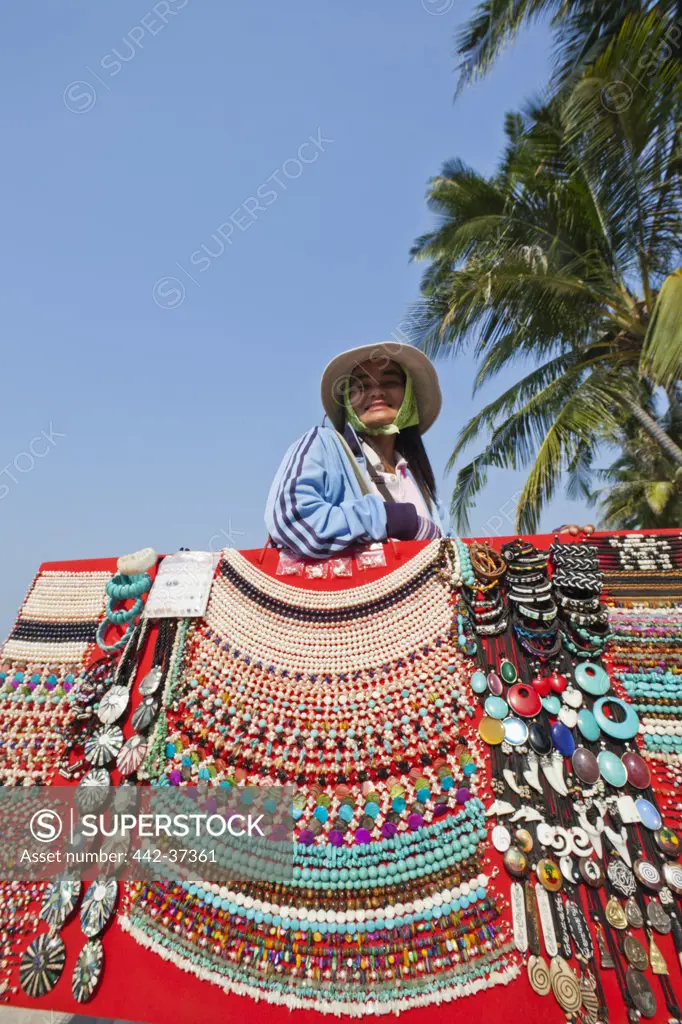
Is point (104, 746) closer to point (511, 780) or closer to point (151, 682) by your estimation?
point (151, 682)

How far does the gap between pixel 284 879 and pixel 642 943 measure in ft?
2.80

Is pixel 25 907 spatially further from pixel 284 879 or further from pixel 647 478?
pixel 647 478

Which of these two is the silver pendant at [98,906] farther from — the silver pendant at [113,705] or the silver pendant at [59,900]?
the silver pendant at [113,705]

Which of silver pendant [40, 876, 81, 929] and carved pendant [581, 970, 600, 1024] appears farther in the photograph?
silver pendant [40, 876, 81, 929]

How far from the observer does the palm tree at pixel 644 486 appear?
966 cm

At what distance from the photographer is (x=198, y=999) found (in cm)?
130

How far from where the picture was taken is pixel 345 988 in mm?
1243

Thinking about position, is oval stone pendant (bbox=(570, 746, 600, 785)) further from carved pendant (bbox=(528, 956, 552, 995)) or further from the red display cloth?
carved pendant (bbox=(528, 956, 552, 995))

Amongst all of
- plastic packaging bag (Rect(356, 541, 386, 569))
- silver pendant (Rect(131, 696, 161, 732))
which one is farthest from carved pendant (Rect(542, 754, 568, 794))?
silver pendant (Rect(131, 696, 161, 732))

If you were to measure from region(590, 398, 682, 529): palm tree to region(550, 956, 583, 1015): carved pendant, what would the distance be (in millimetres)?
6288

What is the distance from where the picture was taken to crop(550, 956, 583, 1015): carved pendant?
112 cm

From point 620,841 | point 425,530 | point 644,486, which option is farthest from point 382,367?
point 644,486

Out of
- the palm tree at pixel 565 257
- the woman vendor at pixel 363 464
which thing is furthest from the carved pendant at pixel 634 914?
the palm tree at pixel 565 257

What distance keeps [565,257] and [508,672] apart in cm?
550
